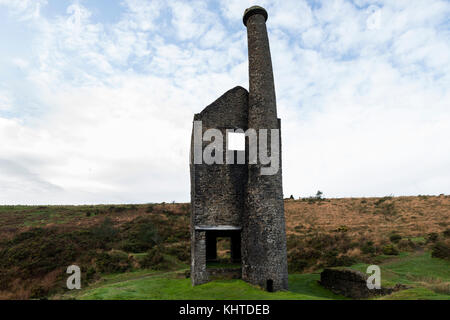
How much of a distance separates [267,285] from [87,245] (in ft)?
71.3

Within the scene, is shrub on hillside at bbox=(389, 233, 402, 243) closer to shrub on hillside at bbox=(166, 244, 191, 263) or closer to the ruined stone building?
the ruined stone building

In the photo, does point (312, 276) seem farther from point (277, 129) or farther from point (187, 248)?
point (187, 248)

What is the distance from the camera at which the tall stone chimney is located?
1302 cm

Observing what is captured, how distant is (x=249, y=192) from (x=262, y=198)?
0.76 metres

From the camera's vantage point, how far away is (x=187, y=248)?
28.3 meters

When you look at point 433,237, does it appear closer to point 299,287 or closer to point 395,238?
point 395,238

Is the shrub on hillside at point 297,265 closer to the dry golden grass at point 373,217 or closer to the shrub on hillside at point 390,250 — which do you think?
the shrub on hillside at point 390,250

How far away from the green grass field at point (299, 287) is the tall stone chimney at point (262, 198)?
2.99ft

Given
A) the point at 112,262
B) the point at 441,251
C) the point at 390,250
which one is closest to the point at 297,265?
the point at 390,250

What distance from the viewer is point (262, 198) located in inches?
531

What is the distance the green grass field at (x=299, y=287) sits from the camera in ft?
35.3
